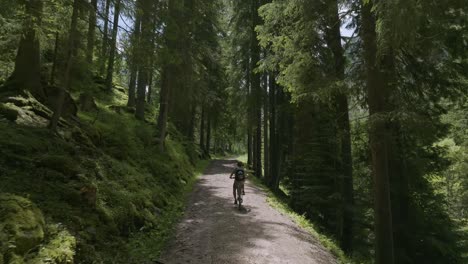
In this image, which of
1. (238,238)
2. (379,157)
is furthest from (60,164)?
(379,157)

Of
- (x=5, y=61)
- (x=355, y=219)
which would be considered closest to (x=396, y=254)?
(x=355, y=219)

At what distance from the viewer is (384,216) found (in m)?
8.11

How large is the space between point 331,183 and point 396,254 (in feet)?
12.4

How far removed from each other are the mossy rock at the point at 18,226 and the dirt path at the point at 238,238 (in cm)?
259

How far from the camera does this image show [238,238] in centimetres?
852

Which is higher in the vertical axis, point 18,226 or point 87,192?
point 87,192

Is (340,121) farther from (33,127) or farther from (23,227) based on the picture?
(23,227)

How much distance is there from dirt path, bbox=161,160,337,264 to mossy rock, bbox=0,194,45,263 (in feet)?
8.51

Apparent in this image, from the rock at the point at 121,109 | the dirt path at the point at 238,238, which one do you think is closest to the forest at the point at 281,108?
the dirt path at the point at 238,238

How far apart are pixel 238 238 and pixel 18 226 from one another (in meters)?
4.87

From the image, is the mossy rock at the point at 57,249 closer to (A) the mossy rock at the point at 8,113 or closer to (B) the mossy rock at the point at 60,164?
(B) the mossy rock at the point at 60,164

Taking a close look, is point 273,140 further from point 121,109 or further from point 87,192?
point 87,192

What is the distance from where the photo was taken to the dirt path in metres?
7.34

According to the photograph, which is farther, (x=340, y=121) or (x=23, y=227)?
(x=340, y=121)
